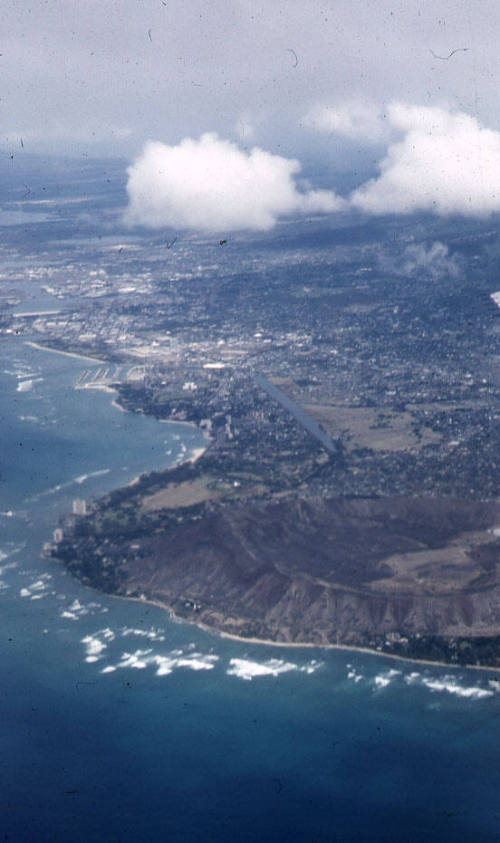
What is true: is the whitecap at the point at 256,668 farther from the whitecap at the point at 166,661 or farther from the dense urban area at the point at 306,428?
the dense urban area at the point at 306,428

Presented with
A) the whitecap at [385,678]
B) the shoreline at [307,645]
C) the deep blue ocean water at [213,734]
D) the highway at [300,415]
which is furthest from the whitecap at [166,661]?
the highway at [300,415]

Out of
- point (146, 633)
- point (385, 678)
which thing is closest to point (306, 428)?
point (146, 633)

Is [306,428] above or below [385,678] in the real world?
above

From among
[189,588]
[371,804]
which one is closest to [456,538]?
[189,588]

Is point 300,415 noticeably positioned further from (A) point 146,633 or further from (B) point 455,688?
(B) point 455,688

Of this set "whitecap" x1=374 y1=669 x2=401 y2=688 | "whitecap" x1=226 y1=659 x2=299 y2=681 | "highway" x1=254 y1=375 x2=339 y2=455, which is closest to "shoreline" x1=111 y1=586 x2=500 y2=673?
"whitecap" x1=374 y1=669 x2=401 y2=688

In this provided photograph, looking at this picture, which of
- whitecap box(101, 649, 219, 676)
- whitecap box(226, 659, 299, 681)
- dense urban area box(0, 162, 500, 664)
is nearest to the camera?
whitecap box(226, 659, 299, 681)

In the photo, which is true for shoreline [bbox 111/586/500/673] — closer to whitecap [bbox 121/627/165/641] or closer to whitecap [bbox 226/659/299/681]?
whitecap [bbox 121/627/165/641]

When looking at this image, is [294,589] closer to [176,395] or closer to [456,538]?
[456,538]

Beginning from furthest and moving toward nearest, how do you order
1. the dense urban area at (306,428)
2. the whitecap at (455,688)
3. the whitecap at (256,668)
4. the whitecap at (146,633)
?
the dense urban area at (306,428) → the whitecap at (146,633) → the whitecap at (256,668) → the whitecap at (455,688)
